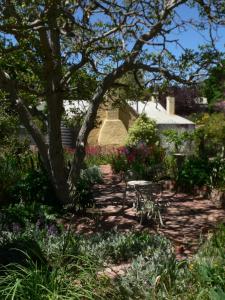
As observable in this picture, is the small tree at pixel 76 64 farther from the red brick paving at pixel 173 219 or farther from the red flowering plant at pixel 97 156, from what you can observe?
the red flowering plant at pixel 97 156

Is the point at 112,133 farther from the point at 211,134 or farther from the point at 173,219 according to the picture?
the point at 173,219

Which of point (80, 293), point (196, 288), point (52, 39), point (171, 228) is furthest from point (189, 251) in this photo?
point (52, 39)

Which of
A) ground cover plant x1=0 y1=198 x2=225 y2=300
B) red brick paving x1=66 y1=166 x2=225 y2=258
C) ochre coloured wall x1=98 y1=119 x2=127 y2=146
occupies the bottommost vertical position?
red brick paving x1=66 y1=166 x2=225 y2=258

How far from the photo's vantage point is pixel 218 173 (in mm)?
11570

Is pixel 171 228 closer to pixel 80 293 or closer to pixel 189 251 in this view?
pixel 189 251

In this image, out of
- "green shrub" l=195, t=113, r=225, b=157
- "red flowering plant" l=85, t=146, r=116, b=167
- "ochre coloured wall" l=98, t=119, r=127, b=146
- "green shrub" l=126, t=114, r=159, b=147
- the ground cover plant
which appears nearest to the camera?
the ground cover plant

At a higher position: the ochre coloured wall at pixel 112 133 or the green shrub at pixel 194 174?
the ochre coloured wall at pixel 112 133

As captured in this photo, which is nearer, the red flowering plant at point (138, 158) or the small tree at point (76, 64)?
the small tree at point (76, 64)

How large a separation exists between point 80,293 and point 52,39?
6412mm

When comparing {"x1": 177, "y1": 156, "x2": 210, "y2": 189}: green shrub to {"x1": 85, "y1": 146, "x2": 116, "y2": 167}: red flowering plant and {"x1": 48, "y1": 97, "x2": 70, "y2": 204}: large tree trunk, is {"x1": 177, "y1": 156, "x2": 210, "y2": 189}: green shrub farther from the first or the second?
{"x1": 85, "y1": 146, "x2": 116, "y2": 167}: red flowering plant

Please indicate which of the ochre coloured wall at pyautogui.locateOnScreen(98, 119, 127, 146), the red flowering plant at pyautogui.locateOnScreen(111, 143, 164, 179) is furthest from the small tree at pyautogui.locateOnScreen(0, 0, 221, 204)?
the ochre coloured wall at pyautogui.locateOnScreen(98, 119, 127, 146)

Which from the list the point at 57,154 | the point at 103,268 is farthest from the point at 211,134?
the point at 103,268

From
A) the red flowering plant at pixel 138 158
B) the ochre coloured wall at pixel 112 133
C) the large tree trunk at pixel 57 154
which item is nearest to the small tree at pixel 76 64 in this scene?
the large tree trunk at pixel 57 154

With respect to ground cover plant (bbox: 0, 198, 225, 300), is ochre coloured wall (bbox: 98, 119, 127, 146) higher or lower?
higher
